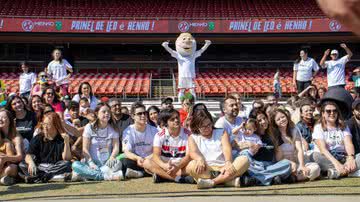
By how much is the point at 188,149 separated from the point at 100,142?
1.49 metres

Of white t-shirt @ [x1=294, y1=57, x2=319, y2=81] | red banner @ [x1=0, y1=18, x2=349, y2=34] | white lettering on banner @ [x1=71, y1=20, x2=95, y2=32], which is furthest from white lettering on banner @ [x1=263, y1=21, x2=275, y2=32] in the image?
white t-shirt @ [x1=294, y1=57, x2=319, y2=81]

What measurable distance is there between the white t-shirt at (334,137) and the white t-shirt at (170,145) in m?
1.73

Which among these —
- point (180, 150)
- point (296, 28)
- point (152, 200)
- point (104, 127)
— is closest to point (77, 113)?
point (104, 127)

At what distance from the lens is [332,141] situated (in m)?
5.71

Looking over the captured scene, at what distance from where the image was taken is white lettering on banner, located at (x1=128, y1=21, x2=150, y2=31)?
73.6ft

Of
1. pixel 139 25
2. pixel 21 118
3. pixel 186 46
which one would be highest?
pixel 139 25

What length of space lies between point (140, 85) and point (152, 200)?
609 inches

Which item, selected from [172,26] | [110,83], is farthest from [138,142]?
[172,26]

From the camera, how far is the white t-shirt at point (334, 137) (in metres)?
5.70

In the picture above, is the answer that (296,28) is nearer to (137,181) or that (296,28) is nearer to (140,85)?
(140,85)

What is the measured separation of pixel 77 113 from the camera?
756 cm

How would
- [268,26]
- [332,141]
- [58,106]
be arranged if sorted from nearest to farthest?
[332,141]
[58,106]
[268,26]

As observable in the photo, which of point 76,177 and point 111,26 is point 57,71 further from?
point 111,26

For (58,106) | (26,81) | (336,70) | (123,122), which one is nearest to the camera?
(123,122)
